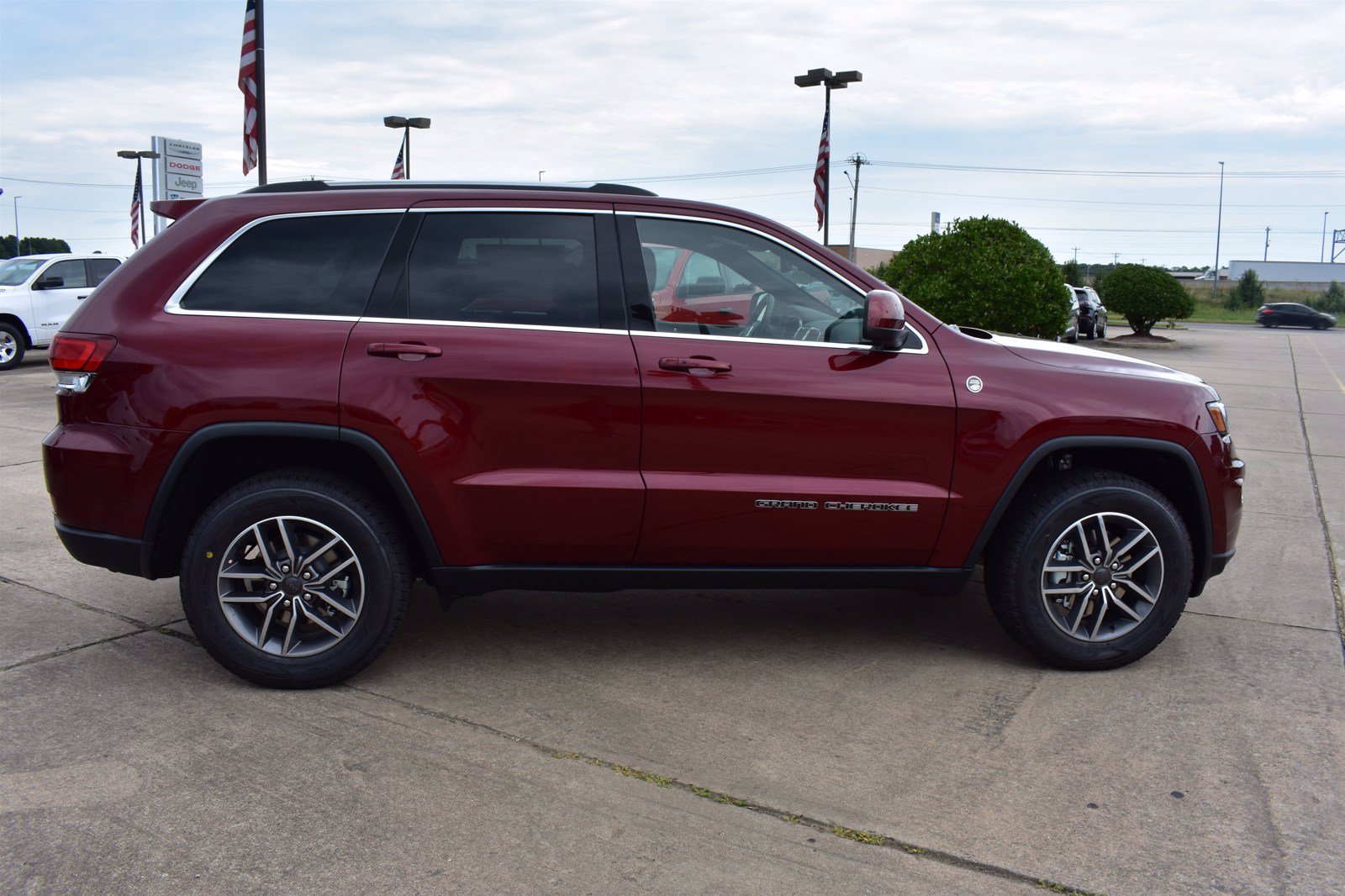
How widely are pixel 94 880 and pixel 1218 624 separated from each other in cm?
454

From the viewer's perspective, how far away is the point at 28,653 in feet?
14.7

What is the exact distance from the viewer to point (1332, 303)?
62312mm

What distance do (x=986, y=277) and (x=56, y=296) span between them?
14040mm

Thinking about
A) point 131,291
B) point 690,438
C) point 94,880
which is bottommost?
point 94,880

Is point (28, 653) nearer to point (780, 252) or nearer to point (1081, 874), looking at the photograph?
point (780, 252)

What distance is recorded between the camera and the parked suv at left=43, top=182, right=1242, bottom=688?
4059 mm

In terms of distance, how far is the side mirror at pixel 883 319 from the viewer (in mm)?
4070

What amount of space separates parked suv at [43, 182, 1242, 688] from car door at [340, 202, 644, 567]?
1 cm

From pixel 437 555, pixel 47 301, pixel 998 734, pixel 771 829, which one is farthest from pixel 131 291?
pixel 47 301

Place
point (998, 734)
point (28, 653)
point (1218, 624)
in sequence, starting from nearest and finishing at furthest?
point (998, 734)
point (28, 653)
point (1218, 624)

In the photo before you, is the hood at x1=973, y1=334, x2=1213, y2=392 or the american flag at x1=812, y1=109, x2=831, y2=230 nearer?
the hood at x1=973, y1=334, x2=1213, y2=392

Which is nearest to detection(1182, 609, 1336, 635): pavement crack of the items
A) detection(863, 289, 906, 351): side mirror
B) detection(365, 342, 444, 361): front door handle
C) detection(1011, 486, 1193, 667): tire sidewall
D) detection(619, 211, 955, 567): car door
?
detection(1011, 486, 1193, 667): tire sidewall

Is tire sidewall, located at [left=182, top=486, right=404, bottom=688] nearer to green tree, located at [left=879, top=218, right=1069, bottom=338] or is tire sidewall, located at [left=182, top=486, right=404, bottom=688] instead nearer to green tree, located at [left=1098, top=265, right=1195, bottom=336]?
green tree, located at [left=879, top=218, right=1069, bottom=338]

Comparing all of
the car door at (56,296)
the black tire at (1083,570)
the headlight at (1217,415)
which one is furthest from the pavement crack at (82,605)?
the car door at (56,296)
